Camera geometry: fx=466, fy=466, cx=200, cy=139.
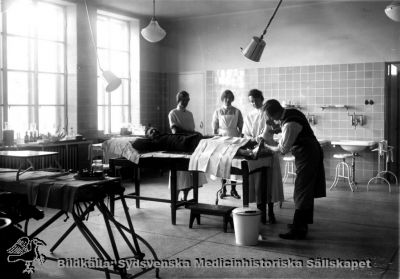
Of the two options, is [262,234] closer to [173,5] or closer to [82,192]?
[82,192]

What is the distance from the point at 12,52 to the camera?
761cm

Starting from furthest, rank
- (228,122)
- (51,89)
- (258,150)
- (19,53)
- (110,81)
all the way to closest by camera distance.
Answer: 1. (51,89)
2. (19,53)
3. (228,122)
4. (110,81)
5. (258,150)

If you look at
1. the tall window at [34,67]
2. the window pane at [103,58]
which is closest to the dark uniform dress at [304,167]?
the tall window at [34,67]

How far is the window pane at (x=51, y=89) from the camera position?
8.16 metres

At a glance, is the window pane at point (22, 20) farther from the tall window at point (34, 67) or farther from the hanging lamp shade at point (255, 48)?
the hanging lamp shade at point (255, 48)

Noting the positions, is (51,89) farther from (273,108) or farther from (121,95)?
(273,108)

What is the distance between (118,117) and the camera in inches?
390

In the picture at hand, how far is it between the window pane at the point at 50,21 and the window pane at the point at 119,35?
1.40 meters

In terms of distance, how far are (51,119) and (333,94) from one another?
5.21 meters

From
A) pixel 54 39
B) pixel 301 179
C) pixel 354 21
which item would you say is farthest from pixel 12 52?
pixel 354 21

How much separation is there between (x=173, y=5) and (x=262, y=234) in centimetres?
562

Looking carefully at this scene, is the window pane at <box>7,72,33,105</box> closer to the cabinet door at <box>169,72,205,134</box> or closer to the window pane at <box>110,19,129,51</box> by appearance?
the window pane at <box>110,19,129,51</box>

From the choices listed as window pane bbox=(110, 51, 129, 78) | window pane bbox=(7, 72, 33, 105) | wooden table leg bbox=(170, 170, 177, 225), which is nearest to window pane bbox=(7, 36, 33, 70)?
window pane bbox=(7, 72, 33, 105)

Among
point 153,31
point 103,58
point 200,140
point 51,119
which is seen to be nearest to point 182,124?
point 200,140
